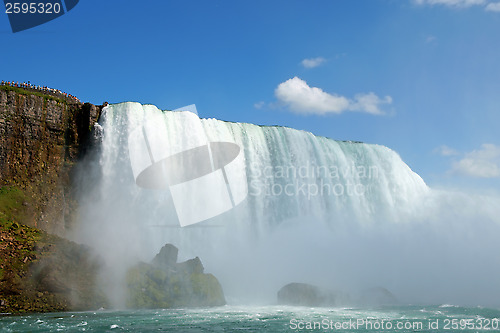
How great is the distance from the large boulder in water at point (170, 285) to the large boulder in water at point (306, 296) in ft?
12.6

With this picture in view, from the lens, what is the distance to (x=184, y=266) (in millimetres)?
28375

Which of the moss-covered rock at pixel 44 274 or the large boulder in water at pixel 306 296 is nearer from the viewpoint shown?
the moss-covered rock at pixel 44 274

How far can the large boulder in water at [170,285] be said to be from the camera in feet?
85.1

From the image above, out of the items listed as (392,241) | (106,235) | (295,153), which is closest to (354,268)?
(392,241)

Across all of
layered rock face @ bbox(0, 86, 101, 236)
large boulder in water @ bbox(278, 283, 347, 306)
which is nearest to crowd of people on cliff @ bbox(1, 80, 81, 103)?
layered rock face @ bbox(0, 86, 101, 236)

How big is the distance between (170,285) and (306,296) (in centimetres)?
820

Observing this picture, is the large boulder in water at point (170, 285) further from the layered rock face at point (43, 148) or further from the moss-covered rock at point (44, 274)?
the layered rock face at point (43, 148)

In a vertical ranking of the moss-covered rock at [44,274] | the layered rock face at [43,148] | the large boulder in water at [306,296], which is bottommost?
the large boulder in water at [306,296]

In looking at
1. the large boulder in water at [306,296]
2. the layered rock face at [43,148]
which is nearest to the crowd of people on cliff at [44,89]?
the layered rock face at [43,148]

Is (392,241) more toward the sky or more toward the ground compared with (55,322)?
more toward the sky

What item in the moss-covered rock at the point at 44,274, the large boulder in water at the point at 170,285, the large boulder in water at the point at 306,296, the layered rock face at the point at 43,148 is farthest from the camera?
the layered rock face at the point at 43,148

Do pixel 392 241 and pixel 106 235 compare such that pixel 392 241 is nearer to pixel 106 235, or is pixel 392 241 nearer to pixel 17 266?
pixel 106 235

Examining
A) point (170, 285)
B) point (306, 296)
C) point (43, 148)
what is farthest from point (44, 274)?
point (306, 296)

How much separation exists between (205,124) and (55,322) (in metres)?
23.1
